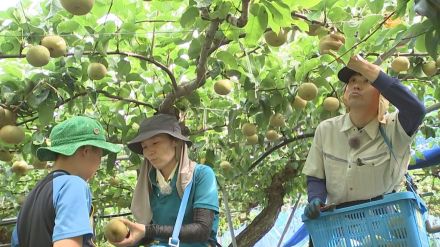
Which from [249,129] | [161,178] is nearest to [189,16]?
[161,178]

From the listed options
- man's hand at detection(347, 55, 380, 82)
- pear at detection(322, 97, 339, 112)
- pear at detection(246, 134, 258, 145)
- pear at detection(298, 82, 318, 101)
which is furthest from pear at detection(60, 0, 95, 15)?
pear at detection(246, 134, 258, 145)

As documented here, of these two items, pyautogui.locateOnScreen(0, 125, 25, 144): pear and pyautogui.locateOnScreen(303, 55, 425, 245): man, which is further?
pyautogui.locateOnScreen(0, 125, 25, 144): pear

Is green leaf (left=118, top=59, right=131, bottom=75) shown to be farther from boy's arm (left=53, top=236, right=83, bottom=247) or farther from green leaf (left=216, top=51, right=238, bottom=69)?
boy's arm (left=53, top=236, right=83, bottom=247)

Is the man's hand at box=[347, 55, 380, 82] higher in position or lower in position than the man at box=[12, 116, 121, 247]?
higher

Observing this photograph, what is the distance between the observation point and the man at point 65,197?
1771 mm

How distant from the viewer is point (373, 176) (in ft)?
7.89

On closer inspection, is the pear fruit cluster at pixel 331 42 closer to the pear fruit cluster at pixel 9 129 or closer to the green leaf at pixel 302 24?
the green leaf at pixel 302 24

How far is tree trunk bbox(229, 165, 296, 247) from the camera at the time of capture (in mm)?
6117

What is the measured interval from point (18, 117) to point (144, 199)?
3.98 feet

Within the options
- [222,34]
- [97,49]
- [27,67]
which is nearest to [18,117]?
[27,67]

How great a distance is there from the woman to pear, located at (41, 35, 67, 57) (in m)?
0.58

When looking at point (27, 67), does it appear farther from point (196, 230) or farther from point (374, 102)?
point (374, 102)

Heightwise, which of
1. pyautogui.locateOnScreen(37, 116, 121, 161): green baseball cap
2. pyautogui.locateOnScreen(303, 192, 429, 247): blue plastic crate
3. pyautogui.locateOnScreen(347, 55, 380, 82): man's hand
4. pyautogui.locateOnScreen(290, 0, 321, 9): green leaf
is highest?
pyautogui.locateOnScreen(290, 0, 321, 9): green leaf

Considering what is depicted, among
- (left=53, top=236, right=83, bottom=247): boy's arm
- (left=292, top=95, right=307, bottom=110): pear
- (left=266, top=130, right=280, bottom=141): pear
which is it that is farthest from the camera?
(left=266, top=130, right=280, bottom=141): pear
